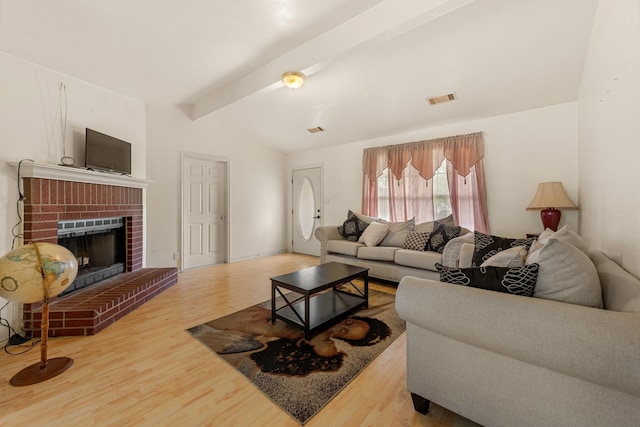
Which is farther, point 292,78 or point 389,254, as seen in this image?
point 389,254

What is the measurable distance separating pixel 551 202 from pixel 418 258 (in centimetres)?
154

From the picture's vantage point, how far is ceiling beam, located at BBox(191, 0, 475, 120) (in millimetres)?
1916

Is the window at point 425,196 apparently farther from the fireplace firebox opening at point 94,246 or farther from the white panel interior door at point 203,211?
the fireplace firebox opening at point 94,246

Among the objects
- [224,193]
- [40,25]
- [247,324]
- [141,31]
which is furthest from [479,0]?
[224,193]

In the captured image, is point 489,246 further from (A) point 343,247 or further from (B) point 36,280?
(B) point 36,280

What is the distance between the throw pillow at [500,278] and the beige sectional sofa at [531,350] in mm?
48

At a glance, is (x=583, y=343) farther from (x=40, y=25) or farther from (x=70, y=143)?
(x=70, y=143)

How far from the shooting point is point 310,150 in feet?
18.6

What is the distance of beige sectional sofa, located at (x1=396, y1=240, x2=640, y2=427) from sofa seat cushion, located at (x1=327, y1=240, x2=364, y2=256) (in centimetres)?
253

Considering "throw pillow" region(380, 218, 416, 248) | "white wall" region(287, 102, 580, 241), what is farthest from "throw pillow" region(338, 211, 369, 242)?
"white wall" region(287, 102, 580, 241)

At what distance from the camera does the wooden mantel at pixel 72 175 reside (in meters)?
2.18

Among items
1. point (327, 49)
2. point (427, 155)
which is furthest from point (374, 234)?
point (327, 49)

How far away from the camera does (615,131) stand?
1.60m

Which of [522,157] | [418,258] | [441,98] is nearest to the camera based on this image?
[418,258]
